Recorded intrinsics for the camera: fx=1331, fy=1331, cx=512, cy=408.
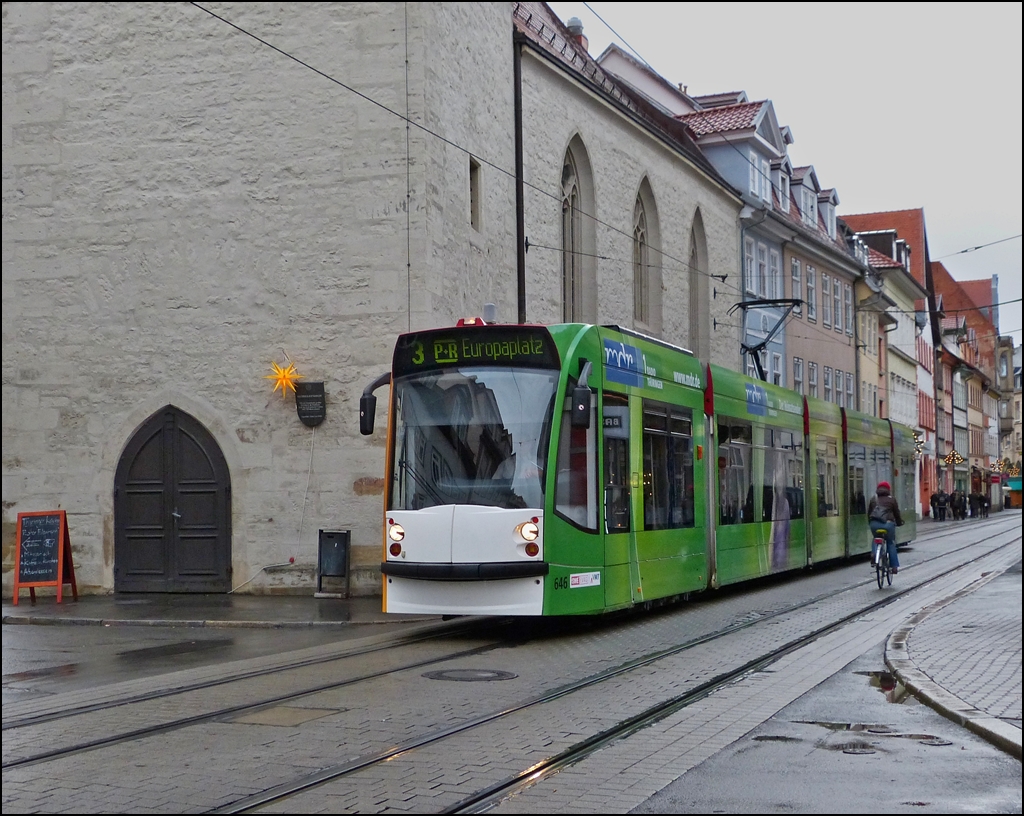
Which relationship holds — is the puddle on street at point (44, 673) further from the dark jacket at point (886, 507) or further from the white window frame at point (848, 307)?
the white window frame at point (848, 307)

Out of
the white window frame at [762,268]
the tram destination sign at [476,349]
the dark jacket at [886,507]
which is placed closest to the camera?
the tram destination sign at [476,349]

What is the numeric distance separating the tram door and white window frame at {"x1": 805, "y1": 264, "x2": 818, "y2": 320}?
108 ft

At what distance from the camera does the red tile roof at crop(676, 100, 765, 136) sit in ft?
132

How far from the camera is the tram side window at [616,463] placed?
→ 13.8m

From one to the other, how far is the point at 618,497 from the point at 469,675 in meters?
3.76

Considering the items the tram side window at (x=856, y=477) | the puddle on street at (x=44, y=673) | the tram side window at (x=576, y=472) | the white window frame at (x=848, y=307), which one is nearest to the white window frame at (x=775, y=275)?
the white window frame at (x=848, y=307)

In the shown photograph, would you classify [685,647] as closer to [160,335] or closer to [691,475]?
[691,475]

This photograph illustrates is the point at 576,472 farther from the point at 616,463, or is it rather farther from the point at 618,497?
the point at 618,497

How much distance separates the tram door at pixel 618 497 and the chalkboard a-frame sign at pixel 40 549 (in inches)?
341

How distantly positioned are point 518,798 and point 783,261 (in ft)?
127

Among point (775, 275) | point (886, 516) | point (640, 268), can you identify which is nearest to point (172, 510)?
point (886, 516)

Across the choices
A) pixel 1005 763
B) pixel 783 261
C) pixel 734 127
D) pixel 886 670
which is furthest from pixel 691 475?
pixel 783 261

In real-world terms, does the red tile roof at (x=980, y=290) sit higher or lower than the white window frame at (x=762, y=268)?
higher

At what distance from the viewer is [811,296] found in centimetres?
4694
